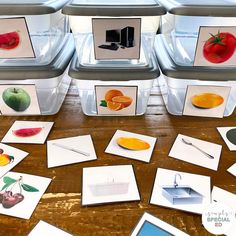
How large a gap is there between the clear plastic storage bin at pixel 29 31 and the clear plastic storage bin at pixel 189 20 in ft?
1.04

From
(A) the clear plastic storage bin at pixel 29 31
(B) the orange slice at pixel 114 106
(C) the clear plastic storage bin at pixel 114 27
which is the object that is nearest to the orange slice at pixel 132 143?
(B) the orange slice at pixel 114 106

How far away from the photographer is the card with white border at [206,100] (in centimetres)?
76

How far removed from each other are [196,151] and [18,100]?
1.77ft

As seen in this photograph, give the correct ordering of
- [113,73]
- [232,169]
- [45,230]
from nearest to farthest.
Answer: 1. [45,230]
2. [232,169]
3. [113,73]

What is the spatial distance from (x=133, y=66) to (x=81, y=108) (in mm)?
235

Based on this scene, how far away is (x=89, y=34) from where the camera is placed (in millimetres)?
727

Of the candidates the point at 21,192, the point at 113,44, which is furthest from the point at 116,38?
the point at 21,192

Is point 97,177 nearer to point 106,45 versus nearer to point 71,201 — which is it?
point 71,201

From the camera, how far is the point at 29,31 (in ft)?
2.33

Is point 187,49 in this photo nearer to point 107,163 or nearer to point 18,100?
point 107,163

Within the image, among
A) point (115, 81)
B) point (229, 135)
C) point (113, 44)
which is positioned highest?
point (113, 44)

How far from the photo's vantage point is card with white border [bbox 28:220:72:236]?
48 cm

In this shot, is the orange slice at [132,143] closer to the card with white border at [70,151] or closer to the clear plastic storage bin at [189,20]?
the card with white border at [70,151]

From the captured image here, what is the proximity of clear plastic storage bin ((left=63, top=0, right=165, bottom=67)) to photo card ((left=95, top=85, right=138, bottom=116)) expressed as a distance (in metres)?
0.07
